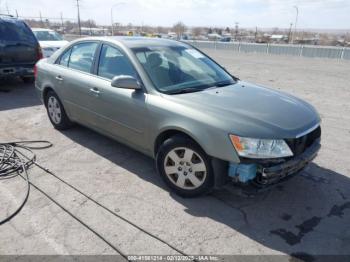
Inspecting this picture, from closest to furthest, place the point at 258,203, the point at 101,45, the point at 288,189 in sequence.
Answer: the point at 258,203
the point at 288,189
the point at 101,45

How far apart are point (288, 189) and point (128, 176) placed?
1.93m

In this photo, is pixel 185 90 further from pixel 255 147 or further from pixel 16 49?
pixel 16 49

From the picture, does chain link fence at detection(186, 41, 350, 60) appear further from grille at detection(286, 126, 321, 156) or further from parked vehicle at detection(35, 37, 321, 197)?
grille at detection(286, 126, 321, 156)

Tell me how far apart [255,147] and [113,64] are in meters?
2.17

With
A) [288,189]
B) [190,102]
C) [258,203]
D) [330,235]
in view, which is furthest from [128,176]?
[330,235]

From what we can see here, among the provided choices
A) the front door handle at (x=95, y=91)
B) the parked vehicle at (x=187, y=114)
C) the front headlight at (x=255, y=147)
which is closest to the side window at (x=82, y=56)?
the parked vehicle at (x=187, y=114)

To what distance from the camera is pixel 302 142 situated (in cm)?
307

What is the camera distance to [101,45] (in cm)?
414

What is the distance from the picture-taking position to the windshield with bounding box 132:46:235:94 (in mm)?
3541

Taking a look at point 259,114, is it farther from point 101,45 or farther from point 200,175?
point 101,45

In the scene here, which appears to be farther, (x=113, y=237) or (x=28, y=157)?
(x=28, y=157)

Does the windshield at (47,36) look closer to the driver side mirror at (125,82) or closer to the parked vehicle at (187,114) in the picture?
the parked vehicle at (187,114)

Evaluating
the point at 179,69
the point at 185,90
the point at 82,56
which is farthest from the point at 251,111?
the point at 82,56

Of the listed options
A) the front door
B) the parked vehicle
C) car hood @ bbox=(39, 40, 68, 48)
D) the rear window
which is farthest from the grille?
car hood @ bbox=(39, 40, 68, 48)
